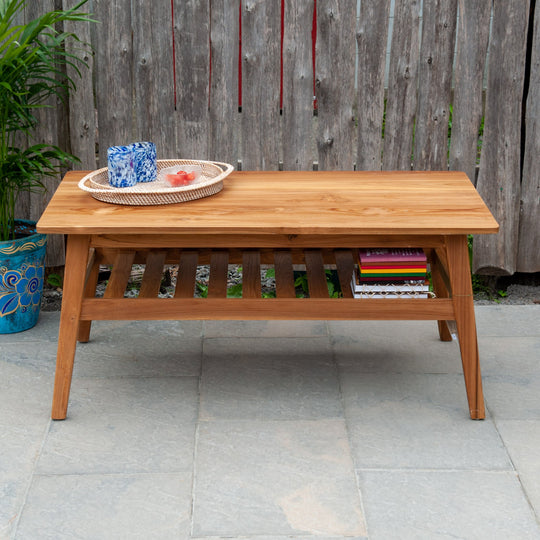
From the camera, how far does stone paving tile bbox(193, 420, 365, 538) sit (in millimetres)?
2156

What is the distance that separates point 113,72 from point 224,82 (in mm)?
483

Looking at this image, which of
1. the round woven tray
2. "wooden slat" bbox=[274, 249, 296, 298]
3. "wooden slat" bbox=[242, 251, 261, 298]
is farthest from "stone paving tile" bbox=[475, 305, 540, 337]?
the round woven tray

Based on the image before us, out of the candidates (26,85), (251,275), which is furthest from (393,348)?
(26,85)

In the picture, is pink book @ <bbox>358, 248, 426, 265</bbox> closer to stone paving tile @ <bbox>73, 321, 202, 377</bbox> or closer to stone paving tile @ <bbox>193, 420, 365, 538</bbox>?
stone paving tile @ <bbox>193, 420, 365, 538</bbox>

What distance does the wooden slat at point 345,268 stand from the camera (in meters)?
2.76

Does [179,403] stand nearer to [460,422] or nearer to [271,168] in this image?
[460,422]

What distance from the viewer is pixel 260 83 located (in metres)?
3.44

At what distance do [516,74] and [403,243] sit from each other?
51.5 inches

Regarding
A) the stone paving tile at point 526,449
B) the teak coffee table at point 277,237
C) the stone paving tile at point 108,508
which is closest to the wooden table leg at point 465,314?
the teak coffee table at point 277,237

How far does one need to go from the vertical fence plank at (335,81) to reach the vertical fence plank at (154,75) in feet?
2.13

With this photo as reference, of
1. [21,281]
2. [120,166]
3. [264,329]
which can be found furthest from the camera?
[264,329]

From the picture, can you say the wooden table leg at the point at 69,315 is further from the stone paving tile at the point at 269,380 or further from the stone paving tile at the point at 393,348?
the stone paving tile at the point at 393,348

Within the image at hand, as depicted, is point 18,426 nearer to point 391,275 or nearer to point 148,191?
point 148,191

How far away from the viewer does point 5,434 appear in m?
2.59
